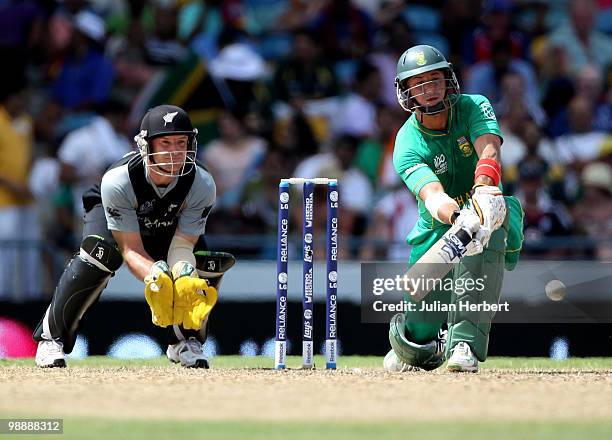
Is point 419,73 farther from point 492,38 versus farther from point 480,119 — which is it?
point 492,38

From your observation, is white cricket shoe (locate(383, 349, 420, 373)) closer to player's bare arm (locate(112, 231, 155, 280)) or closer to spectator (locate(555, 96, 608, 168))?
player's bare arm (locate(112, 231, 155, 280))

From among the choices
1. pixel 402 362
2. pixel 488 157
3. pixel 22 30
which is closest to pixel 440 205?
pixel 488 157

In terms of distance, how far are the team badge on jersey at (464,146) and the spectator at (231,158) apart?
4572 millimetres

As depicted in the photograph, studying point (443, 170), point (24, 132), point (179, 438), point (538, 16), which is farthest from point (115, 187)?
point (538, 16)

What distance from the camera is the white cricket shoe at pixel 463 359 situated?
690cm

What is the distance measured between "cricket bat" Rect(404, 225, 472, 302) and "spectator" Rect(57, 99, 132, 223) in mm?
4819

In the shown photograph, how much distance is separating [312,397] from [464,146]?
2.08 m

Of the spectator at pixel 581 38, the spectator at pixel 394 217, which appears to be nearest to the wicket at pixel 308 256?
the spectator at pixel 394 217

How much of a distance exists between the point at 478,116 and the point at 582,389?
68.9 inches

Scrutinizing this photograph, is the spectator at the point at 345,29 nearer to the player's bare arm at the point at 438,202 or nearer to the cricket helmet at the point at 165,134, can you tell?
the cricket helmet at the point at 165,134

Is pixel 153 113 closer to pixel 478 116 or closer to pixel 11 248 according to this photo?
pixel 478 116

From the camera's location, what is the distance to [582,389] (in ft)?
20.3

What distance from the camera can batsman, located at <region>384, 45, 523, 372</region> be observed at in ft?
22.4

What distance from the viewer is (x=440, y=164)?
720 cm
